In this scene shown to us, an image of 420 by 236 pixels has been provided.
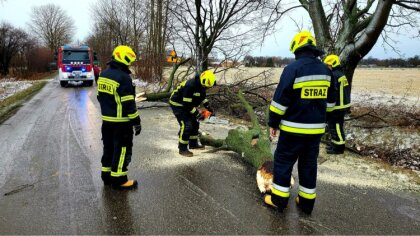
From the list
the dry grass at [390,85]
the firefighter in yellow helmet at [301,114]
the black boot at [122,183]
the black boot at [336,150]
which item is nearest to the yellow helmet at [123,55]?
the black boot at [122,183]

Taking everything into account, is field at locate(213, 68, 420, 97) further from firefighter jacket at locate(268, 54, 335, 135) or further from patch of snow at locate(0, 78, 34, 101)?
patch of snow at locate(0, 78, 34, 101)

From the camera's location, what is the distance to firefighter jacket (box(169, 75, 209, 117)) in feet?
17.8

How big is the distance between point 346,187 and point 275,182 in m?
1.42

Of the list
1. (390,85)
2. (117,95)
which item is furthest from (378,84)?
(117,95)

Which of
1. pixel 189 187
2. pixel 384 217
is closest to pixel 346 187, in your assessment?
pixel 384 217

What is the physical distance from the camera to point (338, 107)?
19.4 feet

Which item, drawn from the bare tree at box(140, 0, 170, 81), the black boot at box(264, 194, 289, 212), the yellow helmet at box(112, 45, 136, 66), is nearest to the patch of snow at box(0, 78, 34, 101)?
the bare tree at box(140, 0, 170, 81)

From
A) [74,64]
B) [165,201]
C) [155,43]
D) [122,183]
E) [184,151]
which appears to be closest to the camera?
[165,201]

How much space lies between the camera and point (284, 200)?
3.52 meters

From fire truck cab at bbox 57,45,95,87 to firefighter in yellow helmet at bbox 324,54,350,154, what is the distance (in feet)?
51.6

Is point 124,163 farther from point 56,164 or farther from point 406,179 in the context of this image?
point 406,179

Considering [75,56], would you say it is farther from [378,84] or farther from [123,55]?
[378,84]

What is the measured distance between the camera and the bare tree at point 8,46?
3359cm

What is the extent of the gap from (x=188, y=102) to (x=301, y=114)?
8.28ft
